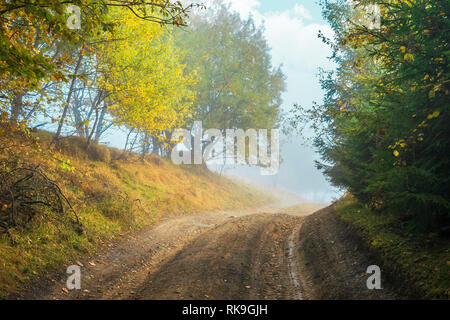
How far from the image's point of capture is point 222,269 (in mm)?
8047

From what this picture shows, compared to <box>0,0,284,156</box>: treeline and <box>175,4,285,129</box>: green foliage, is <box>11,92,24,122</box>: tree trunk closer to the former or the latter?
<box>0,0,284,156</box>: treeline

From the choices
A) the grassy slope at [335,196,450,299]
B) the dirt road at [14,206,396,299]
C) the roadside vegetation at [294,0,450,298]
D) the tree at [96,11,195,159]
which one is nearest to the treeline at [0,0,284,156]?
the tree at [96,11,195,159]

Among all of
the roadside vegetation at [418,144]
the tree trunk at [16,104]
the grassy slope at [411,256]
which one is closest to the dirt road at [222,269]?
the grassy slope at [411,256]

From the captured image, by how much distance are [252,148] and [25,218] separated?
2526 cm

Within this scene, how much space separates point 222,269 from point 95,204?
22.6 ft

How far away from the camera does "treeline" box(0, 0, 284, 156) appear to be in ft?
20.0

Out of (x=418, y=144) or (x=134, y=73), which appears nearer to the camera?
(x=418, y=144)

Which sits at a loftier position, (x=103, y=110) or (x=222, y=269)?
(x=103, y=110)

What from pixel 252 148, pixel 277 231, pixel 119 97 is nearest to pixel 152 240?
pixel 277 231

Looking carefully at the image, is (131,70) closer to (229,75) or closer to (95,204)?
(95,204)

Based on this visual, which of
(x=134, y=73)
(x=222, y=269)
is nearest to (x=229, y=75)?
(x=134, y=73)

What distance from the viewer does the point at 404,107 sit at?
23.5ft

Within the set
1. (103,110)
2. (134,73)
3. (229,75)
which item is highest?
(229,75)
